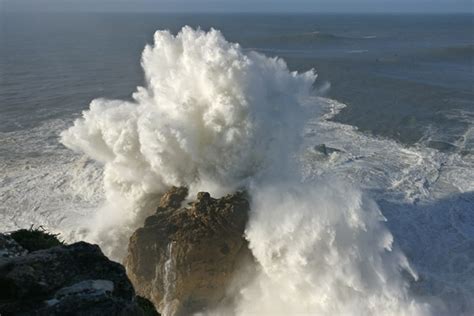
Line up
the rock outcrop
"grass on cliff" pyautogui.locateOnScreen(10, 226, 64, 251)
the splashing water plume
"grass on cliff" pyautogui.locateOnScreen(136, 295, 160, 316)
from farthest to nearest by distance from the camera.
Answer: the splashing water plume < "grass on cliff" pyautogui.locateOnScreen(10, 226, 64, 251) < "grass on cliff" pyautogui.locateOnScreen(136, 295, 160, 316) < the rock outcrop

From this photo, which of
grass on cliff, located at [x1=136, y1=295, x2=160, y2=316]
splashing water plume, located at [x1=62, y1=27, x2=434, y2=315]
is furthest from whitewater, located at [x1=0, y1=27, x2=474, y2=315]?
grass on cliff, located at [x1=136, y1=295, x2=160, y2=316]

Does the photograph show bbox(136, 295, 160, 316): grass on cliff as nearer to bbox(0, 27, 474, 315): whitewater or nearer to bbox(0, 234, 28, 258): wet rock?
bbox(0, 234, 28, 258): wet rock

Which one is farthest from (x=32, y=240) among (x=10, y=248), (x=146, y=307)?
(x=146, y=307)

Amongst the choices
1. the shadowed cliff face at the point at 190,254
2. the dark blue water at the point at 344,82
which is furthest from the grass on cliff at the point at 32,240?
the dark blue water at the point at 344,82

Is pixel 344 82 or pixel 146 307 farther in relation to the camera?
pixel 344 82

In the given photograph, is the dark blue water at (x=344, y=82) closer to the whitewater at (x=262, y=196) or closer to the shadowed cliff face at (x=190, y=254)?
Answer: the whitewater at (x=262, y=196)

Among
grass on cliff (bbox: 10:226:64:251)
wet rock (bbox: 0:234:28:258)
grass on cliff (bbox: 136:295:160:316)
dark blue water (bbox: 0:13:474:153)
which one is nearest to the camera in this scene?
wet rock (bbox: 0:234:28:258)

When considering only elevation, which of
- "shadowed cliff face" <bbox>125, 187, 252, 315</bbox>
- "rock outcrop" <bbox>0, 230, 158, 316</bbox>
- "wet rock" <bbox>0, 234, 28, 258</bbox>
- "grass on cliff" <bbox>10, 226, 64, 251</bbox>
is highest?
"rock outcrop" <bbox>0, 230, 158, 316</bbox>

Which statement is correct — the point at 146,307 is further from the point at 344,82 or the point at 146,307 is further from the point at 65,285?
the point at 344,82
